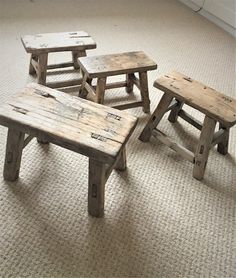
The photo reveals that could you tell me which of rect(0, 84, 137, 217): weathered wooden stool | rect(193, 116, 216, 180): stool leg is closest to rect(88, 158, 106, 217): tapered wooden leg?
rect(0, 84, 137, 217): weathered wooden stool

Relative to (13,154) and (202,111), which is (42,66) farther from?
(202,111)

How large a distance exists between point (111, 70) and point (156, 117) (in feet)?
0.97

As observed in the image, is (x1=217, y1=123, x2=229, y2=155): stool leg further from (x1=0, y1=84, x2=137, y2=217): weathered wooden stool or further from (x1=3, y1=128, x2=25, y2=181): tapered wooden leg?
(x1=3, y1=128, x2=25, y2=181): tapered wooden leg

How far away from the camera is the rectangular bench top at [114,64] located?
1494 mm

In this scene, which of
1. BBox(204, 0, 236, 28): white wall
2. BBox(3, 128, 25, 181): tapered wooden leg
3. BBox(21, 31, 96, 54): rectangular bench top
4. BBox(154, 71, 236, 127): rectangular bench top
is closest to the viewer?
BBox(3, 128, 25, 181): tapered wooden leg

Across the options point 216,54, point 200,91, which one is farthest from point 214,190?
point 216,54

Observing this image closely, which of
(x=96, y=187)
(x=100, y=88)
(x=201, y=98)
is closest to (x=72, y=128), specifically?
(x=96, y=187)

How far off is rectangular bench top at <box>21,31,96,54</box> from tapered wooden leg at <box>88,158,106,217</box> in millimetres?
807

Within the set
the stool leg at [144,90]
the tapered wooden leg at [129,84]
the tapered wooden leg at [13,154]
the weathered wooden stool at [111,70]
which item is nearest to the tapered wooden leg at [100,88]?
the weathered wooden stool at [111,70]

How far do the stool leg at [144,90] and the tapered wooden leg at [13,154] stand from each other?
2.38ft

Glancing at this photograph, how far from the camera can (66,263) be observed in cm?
103

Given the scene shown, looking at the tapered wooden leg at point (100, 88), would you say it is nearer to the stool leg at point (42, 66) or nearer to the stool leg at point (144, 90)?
the stool leg at point (144, 90)

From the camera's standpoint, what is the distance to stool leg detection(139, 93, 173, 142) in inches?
56.7

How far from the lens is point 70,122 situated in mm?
1105
